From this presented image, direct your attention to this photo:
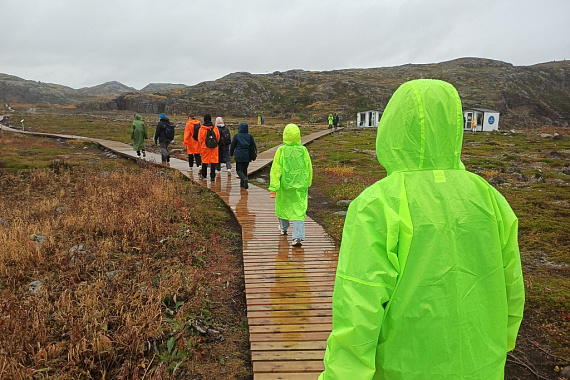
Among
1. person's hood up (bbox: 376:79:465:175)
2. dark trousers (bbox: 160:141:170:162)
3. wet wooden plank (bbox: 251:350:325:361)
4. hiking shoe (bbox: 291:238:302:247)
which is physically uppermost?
person's hood up (bbox: 376:79:465:175)

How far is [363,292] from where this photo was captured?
80.3 inches

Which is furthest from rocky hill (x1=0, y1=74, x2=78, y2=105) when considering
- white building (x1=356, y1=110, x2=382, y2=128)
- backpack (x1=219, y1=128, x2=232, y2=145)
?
backpack (x1=219, y1=128, x2=232, y2=145)

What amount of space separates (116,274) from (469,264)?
5794 millimetres

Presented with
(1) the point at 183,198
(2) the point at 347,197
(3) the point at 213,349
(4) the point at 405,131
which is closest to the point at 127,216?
(1) the point at 183,198

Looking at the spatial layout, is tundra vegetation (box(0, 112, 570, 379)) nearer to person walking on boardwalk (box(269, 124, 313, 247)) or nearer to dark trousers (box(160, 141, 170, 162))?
person walking on boardwalk (box(269, 124, 313, 247))

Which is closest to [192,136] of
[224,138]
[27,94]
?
[224,138]

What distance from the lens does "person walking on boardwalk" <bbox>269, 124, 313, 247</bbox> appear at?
7.69 m

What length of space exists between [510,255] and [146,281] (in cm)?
543

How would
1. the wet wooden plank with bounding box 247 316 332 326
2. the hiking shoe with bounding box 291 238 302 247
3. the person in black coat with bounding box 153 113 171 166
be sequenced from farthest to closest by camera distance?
the person in black coat with bounding box 153 113 171 166 → the hiking shoe with bounding box 291 238 302 247 → the wet wooden plank with bounding box 247 316 332 326

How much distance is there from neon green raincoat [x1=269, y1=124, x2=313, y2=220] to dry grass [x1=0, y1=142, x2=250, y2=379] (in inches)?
59.6

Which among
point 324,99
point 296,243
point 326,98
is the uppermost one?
point 326,98

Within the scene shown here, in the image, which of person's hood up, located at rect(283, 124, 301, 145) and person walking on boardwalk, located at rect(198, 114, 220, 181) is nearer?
person's hood up, located at rect(283, 124, 301, 145)

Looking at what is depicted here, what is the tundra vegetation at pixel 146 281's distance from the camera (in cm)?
444

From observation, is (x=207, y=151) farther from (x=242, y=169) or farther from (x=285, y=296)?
(x=285, y=296)
